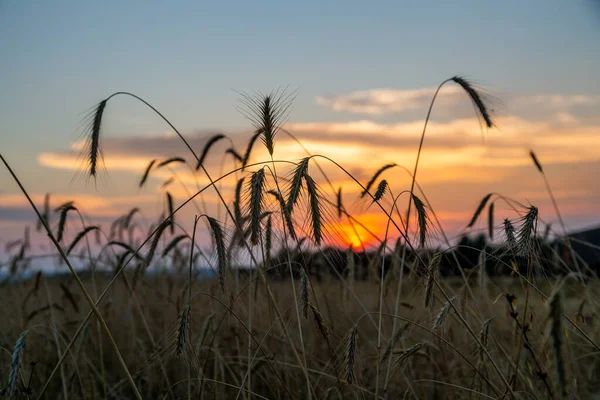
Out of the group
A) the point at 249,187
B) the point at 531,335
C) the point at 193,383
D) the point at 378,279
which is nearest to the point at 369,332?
the point at 378,279

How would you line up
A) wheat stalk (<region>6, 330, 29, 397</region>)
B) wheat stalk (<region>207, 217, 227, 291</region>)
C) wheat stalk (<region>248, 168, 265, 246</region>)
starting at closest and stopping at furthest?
wheat stalk (<region>6, 330, 29, 397</region>) < wheat stalk (<region>248, 168, 265, 246</region>) < wheat stalk (<region>207, 217, 227, 291</region>)

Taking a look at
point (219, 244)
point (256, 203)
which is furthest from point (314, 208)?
point (219, 244)

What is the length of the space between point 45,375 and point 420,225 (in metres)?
3.85

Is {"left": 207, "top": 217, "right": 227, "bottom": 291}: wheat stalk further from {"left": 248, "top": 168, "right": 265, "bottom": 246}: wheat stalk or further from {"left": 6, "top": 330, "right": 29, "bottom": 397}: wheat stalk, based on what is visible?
{"left": 6, "top": 330, "right": 29, "bottom": 397}: wheat stalk

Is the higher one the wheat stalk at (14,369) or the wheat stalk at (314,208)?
the wheat stalk at (314,208)

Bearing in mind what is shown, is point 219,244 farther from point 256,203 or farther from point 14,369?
point 14,369

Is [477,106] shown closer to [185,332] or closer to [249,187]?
[249,187]

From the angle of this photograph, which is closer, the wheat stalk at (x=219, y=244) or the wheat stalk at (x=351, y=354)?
the wheat stalk at (x=351, y=354)

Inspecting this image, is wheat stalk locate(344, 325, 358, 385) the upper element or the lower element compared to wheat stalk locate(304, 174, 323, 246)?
lower

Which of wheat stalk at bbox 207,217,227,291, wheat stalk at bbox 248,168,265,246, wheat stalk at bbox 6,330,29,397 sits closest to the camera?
wheat stalk at bbox 6,330,29,397

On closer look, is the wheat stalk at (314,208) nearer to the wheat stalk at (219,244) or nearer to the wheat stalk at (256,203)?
the wheat stalk at (256,203)

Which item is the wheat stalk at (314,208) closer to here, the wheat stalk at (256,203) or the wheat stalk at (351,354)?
the wheat stalk at (256,203)

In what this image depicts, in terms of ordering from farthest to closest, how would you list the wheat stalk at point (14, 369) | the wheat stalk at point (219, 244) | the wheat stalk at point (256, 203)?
the wheat stalk at point (219, 244) → the wheat stalk at point (256, 203) → the wheat stalk at point (14, 369)

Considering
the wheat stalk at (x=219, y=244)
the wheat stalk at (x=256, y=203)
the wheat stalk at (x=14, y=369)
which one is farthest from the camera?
the wheat stalk at (x=219, y=244)
